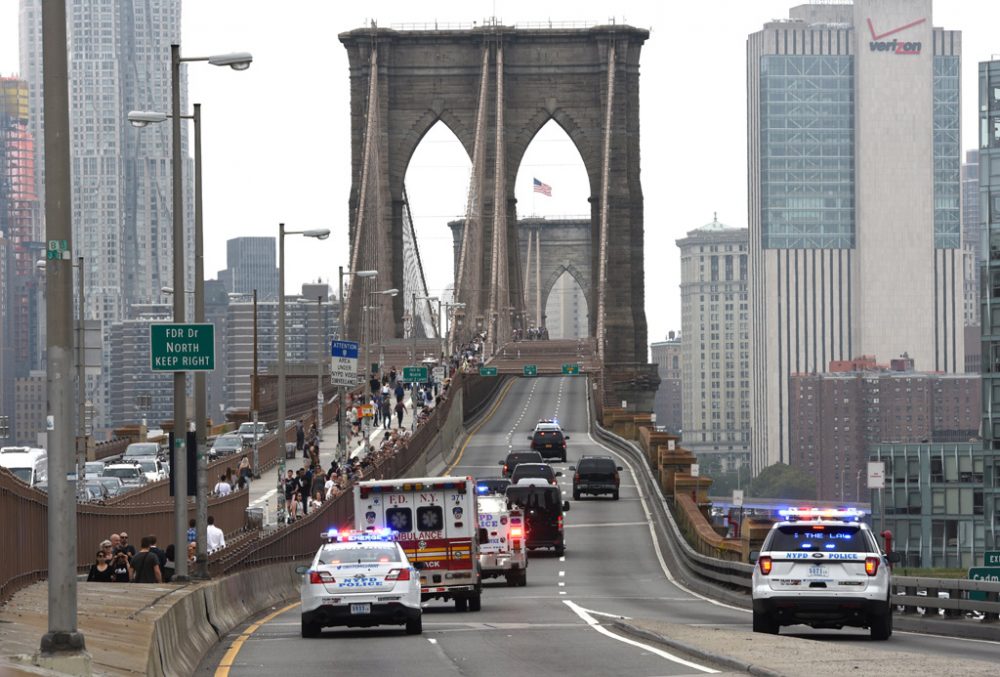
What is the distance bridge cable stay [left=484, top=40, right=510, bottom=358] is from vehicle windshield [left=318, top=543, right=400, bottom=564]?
113 m

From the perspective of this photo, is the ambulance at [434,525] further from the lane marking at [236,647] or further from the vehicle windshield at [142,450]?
the vehicle windshield at [142,450]

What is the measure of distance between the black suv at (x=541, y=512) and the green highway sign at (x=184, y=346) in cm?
2396

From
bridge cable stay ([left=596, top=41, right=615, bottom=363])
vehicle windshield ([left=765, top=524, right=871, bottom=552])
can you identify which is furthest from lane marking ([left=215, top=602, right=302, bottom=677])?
bridge cable stay ([left=596, top=41, right=615, bottom=363])

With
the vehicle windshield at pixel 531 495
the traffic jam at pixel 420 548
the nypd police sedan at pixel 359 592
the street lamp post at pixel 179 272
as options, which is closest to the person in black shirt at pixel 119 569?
the street lamp post at pixel 179 272

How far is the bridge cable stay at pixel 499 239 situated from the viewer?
145250mm

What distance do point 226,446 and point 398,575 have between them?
5356 centimetres

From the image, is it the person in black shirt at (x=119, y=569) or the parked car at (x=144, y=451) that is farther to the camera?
the parked car at (x=144, y=451)

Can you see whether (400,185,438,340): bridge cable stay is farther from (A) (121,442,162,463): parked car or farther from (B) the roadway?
(B) the roadway

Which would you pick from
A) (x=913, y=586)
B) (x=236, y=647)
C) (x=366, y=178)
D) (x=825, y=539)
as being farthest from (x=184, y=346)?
(x=366, y=178)

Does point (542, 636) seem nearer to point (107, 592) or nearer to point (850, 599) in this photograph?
point (850, 599)

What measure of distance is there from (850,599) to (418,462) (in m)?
52.4

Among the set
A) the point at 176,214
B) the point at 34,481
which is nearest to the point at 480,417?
the point at 34,481

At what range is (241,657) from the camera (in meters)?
23.3

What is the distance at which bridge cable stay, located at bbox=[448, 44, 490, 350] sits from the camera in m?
145
